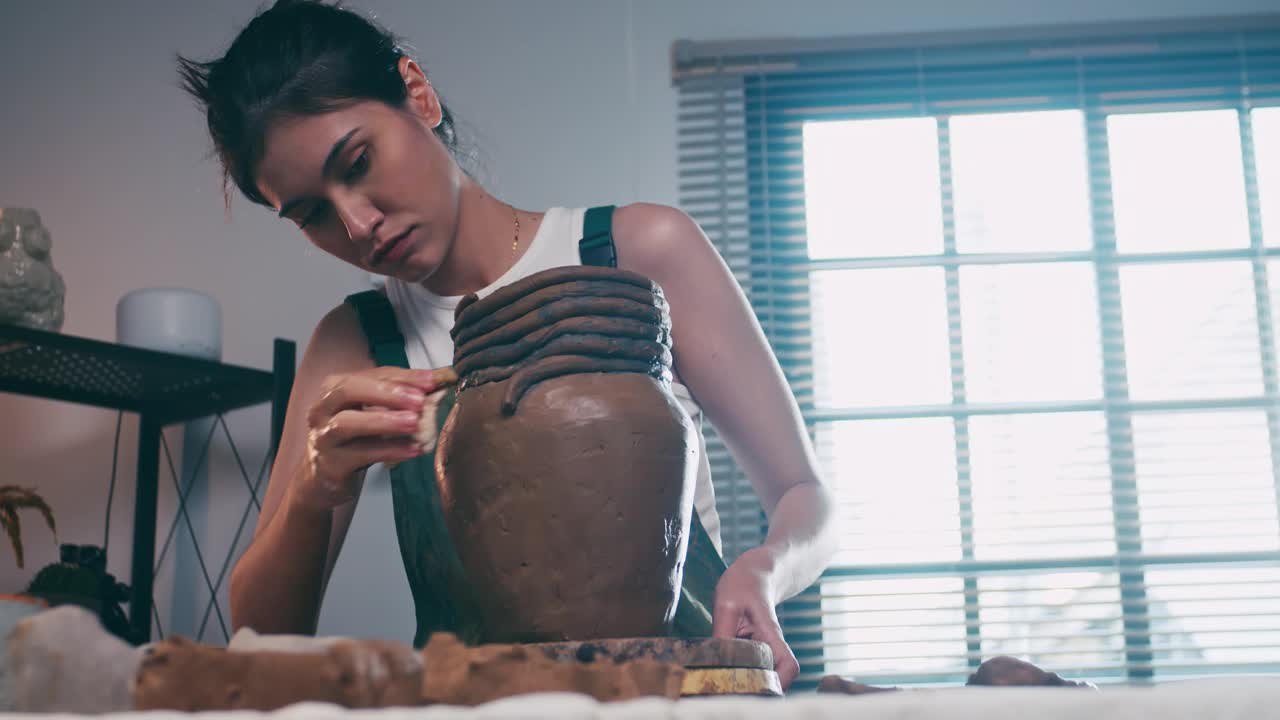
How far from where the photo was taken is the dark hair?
97cm

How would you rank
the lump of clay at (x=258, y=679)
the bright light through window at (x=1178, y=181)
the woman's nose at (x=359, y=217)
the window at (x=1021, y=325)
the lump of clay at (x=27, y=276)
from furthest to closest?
1. the bright light through window at (x=1178, y=181)
2. the window at (x=1021, y=325)
3. the lump of clay at (x=27, y=276)
4. the woman's nose at (x=359, y=217)
5. the lump of clay at (x=258, y=679)

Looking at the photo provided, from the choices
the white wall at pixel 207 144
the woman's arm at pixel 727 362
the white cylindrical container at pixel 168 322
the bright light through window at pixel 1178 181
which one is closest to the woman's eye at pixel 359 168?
the woman's arm at pixel 727 362

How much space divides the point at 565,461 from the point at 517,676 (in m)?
0.25

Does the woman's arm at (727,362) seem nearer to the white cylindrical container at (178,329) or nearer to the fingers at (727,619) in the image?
the fingers at (727,619)

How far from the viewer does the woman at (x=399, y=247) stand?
915 mm

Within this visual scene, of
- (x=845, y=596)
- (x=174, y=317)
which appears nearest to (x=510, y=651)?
(x=174, y=317)

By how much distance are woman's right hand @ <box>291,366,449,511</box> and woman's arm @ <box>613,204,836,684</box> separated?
1.60 feet

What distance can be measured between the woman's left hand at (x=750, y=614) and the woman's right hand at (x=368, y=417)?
0.25 m

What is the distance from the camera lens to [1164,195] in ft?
8.89

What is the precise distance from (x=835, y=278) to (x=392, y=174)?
6.13ft

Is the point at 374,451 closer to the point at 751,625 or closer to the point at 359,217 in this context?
the point at 751,625

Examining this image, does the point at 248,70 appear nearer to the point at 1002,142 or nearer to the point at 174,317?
the point at 174,317

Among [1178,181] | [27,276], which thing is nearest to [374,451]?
[27,276]

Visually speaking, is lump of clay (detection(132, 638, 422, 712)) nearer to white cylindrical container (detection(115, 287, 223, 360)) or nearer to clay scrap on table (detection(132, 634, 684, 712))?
clay scrap on table (detection(132, 634, 684, 712))
